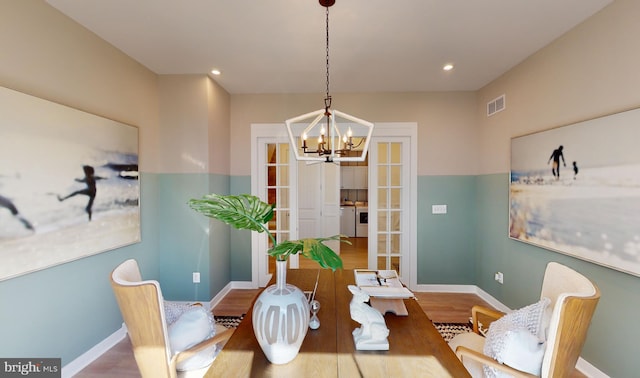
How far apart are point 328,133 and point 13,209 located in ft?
6.73

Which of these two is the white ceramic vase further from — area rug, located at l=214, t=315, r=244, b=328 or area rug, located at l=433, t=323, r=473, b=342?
area rug, located at l=433, t=323, r=473, b=342

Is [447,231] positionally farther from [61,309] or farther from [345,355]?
[61,309]

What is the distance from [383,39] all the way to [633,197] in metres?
2.06

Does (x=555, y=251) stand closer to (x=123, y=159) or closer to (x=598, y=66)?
(x=598, y=66)

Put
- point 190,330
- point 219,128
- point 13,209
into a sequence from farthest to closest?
point 219,128, point 13,209, point 190,330

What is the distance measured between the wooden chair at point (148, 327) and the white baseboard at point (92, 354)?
47.1 inches

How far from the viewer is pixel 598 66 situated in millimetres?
1944

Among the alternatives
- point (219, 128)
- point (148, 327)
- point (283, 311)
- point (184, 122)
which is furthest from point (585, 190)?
point (184, 122)

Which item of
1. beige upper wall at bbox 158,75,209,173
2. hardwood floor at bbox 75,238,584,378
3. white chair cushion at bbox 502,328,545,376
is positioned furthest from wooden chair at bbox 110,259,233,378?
beige upper wall at bbox 158,75,209,173

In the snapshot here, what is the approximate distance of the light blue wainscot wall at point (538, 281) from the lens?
69.8 inches

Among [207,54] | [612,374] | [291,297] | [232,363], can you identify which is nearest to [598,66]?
[612,374]

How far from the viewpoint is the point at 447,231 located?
3.54m

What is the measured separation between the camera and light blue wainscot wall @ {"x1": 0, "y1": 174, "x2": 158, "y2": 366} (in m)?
1.63

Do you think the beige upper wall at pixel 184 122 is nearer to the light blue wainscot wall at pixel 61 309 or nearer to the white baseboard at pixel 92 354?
the light blue wainscot wall at pixel 61 309
